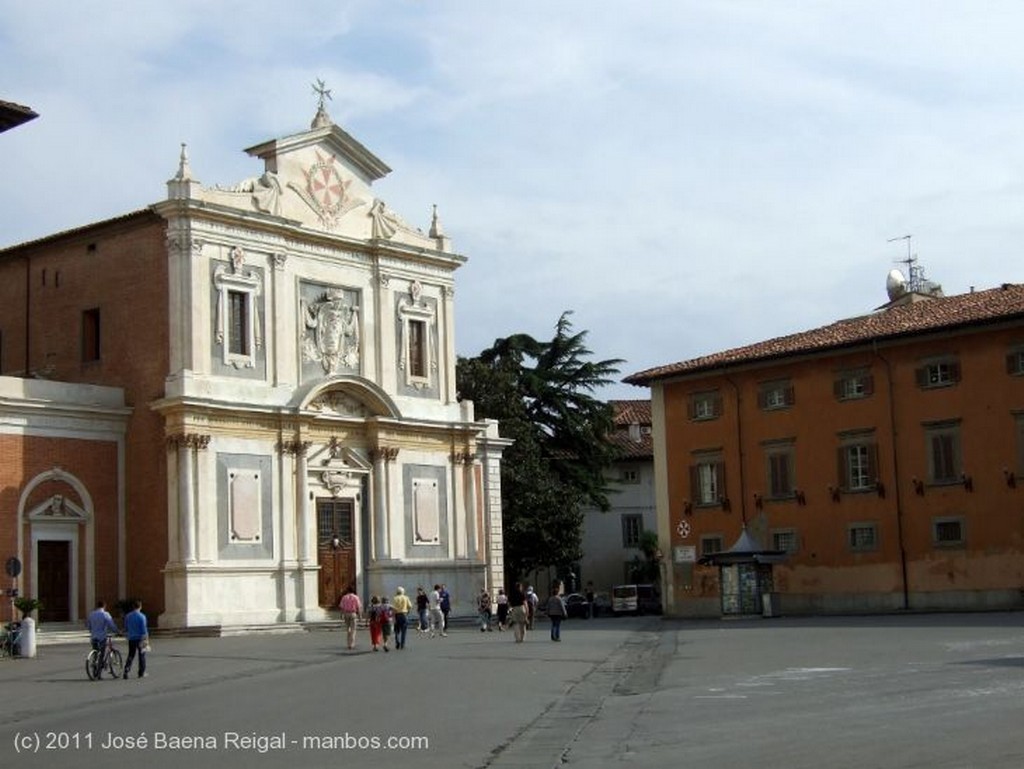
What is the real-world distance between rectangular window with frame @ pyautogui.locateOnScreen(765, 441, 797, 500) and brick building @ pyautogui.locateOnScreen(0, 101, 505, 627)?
32.5ft

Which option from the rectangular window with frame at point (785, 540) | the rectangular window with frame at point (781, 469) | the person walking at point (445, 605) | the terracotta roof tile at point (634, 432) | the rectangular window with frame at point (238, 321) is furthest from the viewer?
the terracotta roof tile at point (634, 432)

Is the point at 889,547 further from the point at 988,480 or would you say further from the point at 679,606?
the point at 679,606

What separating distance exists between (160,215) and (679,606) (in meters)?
24.2

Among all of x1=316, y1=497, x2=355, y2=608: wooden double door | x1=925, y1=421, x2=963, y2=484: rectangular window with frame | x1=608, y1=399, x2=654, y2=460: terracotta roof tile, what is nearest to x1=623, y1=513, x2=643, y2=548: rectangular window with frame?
x1=608, y1=399, x2=654, y2=460: terracotta roof tile

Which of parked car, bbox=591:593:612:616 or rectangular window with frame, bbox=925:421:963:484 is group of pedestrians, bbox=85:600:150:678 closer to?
rectangular window with frame, bbox=925:421:963:484

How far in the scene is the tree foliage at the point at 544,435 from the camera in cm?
6444

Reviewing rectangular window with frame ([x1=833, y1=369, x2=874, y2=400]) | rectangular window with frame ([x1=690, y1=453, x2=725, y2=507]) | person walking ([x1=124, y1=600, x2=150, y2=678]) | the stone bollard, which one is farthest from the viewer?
rectangular window with frame ([x1=690, y1=453, x2=725, y2=507])

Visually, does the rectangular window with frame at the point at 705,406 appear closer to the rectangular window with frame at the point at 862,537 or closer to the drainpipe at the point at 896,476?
the drainpipe at the point at 896,476

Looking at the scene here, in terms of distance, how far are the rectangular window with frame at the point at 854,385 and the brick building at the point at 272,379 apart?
41.2 ft

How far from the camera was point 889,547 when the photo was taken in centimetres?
5041

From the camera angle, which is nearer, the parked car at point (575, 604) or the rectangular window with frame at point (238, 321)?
the rectangular window with frame at point (238, 321)

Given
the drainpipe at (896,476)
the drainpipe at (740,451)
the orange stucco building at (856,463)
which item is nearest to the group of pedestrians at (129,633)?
the orange stucco building at (856,463)

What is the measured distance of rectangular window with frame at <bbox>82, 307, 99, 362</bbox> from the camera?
151 ft

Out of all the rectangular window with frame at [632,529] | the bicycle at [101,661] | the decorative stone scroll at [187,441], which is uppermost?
the decorative stone scroll at [187,441]
